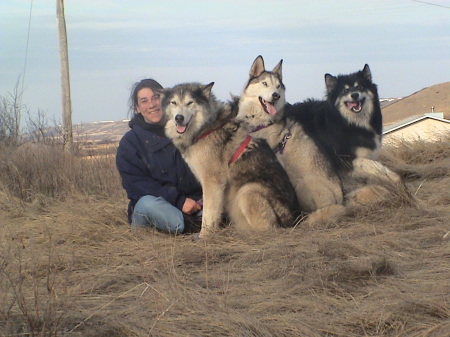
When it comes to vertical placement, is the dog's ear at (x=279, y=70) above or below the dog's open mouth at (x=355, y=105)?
above

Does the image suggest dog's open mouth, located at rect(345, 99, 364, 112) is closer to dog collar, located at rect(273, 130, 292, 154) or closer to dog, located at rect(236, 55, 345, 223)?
dog, located at rect(236, 55, 345, 223)

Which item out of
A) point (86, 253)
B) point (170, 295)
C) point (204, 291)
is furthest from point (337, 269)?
point (86, 253)

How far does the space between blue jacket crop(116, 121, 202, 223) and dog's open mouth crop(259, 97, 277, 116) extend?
1.31 m

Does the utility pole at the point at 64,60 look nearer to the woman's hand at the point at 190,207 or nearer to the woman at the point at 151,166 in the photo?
the woman at the point at 151,166

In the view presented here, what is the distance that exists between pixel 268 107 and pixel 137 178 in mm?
1770

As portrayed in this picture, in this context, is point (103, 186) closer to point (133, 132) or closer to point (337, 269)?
point (133, 132)

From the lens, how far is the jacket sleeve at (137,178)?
20.1ft

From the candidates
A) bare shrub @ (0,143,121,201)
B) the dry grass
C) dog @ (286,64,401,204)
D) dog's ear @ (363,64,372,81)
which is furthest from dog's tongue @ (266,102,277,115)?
bare shrub @ (0,143,121,201)

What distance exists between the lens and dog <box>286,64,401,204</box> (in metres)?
7.48

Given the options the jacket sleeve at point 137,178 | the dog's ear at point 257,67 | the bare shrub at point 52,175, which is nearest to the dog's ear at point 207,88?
the jacket sleeve at point 137,178

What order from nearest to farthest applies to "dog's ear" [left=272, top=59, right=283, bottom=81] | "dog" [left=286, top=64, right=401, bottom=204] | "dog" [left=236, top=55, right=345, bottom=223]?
"dog" [left=236, top=55, right=345, bottom=223] → "dog's ear" [left=272, top=59, right=283, bottom=81] → "dog" [left=286, top=64, right=401, bottom=204]

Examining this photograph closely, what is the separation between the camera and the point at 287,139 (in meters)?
6.93

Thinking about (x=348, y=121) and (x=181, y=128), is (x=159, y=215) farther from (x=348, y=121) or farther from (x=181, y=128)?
(x=348, y=121)

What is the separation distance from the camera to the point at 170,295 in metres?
3.73
